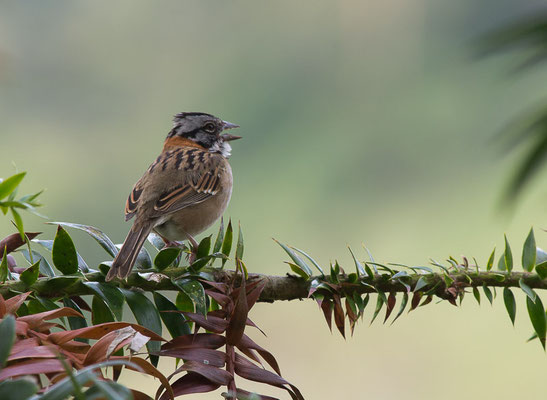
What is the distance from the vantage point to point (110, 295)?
0.66 metres

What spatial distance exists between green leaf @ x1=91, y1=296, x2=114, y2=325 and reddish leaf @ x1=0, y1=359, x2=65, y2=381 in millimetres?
228

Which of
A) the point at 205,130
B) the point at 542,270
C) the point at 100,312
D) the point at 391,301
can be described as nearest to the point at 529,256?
the point at 542,270

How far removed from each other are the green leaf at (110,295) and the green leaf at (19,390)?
31cm

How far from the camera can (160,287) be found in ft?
2.37

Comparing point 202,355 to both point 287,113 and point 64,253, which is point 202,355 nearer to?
point 64,253

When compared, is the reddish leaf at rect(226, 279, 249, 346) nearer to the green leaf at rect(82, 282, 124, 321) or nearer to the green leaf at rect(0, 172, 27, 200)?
the green leaf at rect(82, 282, 124, 321)

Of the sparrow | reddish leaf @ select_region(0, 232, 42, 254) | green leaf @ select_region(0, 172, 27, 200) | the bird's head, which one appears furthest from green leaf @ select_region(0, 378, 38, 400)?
the bird's head

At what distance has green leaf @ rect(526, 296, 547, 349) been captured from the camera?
0.74 metres

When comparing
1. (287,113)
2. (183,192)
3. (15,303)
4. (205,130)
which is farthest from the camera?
(287,113)

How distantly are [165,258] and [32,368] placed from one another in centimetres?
28

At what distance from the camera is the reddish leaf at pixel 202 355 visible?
570mm

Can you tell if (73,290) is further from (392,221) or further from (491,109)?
(491,109)

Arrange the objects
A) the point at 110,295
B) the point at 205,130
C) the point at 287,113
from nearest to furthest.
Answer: the point at 110,295, the point at 205,130, the point at 287,113

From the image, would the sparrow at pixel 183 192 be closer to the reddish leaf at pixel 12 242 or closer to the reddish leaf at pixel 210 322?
the reddish leaf at pixel 12 242
